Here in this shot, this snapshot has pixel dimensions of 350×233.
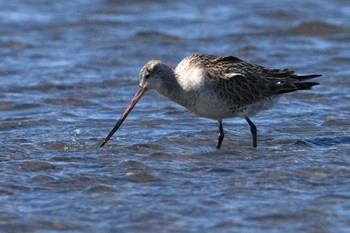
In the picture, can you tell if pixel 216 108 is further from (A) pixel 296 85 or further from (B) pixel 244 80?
(A) pixel 296 85

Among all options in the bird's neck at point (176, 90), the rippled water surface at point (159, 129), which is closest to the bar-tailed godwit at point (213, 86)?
the bird's neck at point (176, 90)

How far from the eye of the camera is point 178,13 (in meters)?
17.8

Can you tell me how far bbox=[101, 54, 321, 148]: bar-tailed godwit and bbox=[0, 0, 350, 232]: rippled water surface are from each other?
1.46 ft

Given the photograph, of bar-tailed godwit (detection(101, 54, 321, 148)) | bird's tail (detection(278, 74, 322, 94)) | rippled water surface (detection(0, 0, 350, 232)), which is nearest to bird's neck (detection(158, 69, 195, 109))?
bar-tailed godwit (detection(101, 54, 321, 148))

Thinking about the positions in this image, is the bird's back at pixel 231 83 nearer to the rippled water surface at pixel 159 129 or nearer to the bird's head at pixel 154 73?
the bird's head at pixel 154 73

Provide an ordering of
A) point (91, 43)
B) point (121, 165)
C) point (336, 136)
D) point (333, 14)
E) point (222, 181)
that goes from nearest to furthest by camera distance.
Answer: point (222, 181) < point (121, 165) < point (336, 136) < point (91, 43) < point (333, 14)

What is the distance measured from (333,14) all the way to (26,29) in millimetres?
5770

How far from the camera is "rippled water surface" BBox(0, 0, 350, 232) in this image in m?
7.36

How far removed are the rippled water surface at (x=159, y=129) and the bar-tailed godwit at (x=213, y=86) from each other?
446 mm

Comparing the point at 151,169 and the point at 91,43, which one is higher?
the point at 91,43

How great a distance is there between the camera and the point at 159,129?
10.6m

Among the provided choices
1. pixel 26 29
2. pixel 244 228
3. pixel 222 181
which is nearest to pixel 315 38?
pixel 26 29

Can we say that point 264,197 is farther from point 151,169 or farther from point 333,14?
point 333,14

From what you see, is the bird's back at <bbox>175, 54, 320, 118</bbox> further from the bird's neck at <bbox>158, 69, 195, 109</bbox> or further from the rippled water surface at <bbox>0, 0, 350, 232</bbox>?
the rippled water surface at <bbox>0, 0, 350, 232</bbox>
